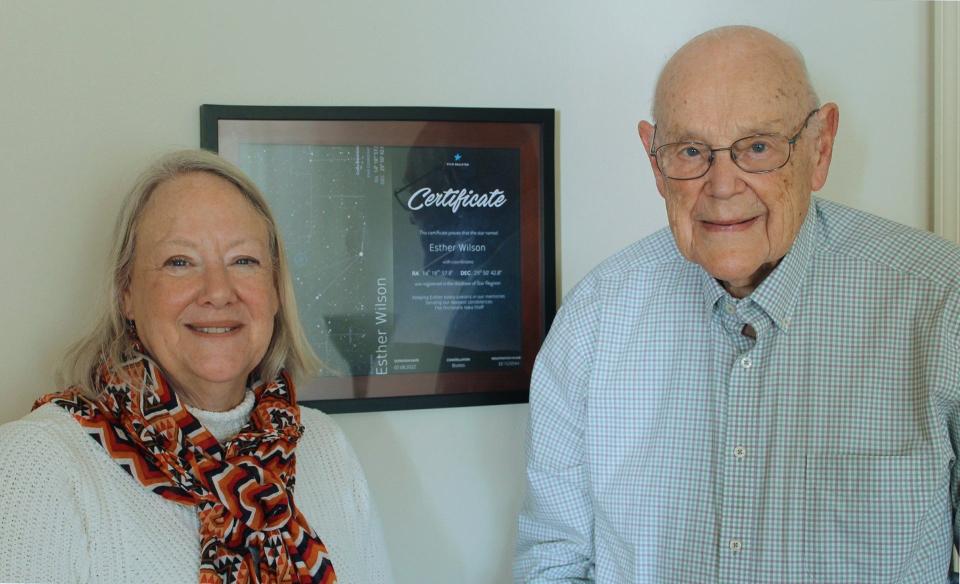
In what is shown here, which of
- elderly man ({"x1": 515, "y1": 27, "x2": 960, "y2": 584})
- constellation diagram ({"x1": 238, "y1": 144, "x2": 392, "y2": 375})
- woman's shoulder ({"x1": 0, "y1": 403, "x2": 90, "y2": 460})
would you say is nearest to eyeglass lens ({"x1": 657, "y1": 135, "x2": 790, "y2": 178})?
elderly man ({"x1": 515, "y1": 27, "x2": 960, "y2": 584})

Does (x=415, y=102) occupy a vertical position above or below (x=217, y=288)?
above

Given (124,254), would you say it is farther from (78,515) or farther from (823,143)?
(823,143)

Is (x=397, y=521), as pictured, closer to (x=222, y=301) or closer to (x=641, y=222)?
(x=222, y=301)

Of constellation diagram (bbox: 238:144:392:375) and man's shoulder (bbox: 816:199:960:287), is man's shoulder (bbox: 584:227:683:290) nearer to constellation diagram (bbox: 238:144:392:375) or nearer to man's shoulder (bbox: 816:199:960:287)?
man's shoulder (bbox: 816:199:960:287)

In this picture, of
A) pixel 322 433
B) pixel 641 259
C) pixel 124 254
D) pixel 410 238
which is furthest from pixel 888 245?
pixel 124 254

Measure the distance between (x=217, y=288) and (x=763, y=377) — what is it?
90 cm

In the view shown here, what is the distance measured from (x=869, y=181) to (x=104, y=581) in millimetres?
1810

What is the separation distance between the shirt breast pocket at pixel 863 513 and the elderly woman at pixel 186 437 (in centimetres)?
78

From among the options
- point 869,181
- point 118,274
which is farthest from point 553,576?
point 869,181

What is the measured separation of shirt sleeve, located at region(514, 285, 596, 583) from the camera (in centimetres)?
168

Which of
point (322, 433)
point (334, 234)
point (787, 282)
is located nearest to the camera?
point (787, 282)

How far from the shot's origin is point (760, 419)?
59.7 inches

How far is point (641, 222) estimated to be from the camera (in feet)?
7.07

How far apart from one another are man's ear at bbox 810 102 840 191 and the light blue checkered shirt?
3.1 inches
